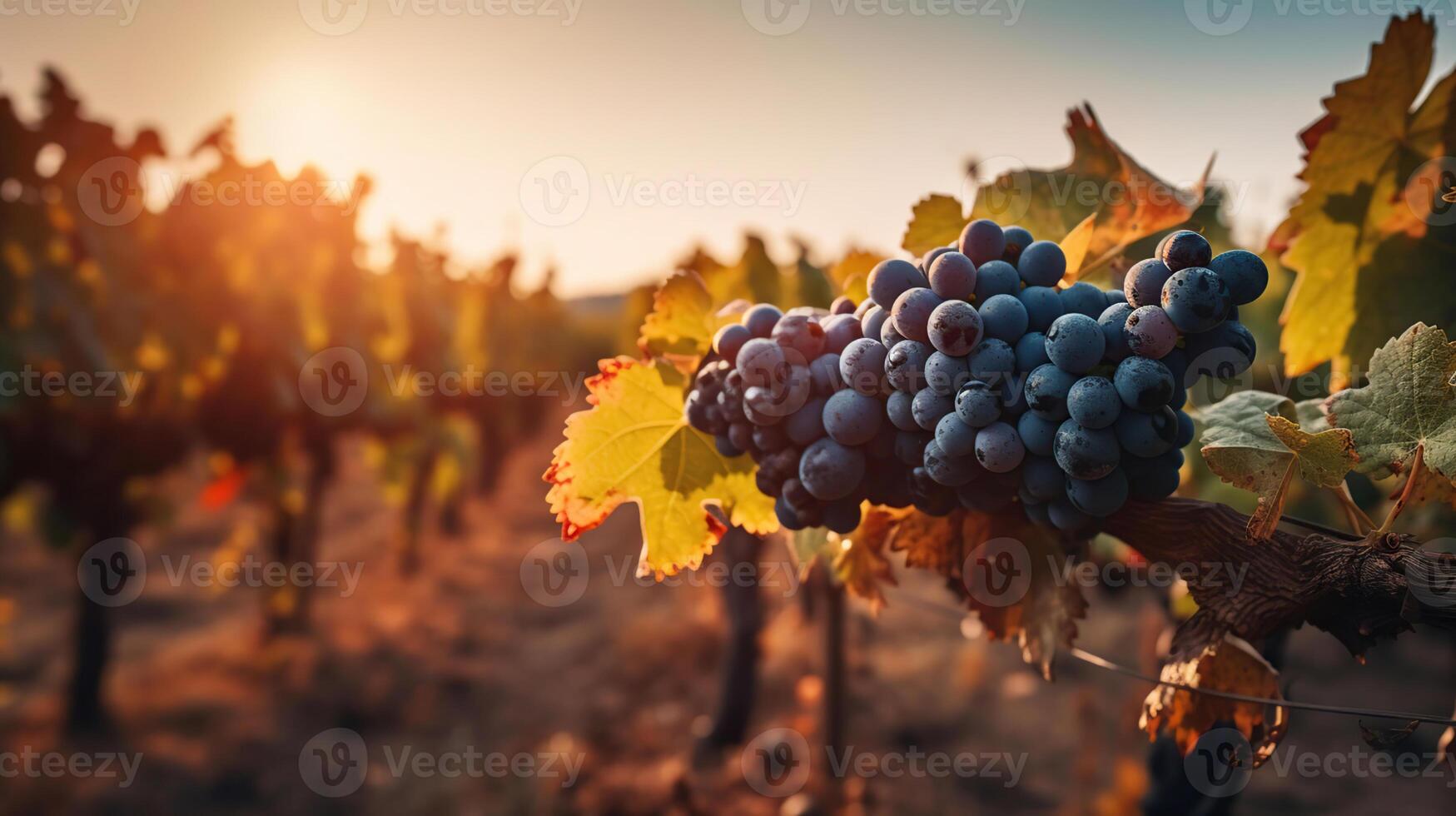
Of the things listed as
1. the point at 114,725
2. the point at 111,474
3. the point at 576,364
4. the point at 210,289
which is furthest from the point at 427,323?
the point at 576,364

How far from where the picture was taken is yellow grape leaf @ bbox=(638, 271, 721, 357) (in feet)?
4.87

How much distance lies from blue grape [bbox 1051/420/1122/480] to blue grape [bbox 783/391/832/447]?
379mm

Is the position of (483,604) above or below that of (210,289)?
below

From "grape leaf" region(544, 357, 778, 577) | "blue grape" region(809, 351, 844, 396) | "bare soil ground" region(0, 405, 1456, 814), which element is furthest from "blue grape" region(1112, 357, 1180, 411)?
"bare soil ground" region(0, 405, 1456, 814)

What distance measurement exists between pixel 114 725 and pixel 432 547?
283 inches

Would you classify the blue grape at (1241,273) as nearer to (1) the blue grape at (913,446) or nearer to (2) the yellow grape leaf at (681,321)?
(1) the blue grape at (913,446)

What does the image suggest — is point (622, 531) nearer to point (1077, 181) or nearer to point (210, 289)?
point (210, 289)

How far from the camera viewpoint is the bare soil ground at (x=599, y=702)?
→ 6.10 metres

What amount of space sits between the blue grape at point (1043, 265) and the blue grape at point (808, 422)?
14.9 inches

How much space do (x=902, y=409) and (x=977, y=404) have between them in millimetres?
132

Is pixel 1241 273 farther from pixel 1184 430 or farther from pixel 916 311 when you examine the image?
pixel 916 311

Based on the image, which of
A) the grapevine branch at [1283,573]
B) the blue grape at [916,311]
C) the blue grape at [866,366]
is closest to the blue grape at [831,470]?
the blue grape at [866,366]

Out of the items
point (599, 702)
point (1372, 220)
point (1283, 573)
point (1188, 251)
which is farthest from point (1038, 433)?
point (599, 702)

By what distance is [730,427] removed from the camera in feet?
4.40
